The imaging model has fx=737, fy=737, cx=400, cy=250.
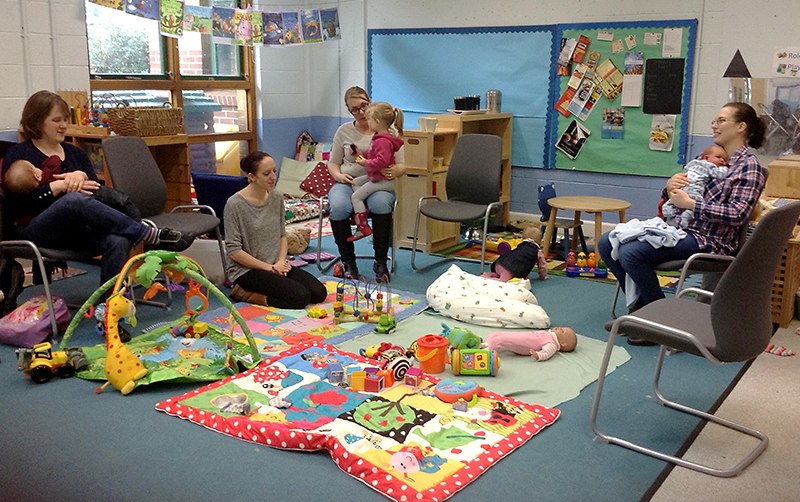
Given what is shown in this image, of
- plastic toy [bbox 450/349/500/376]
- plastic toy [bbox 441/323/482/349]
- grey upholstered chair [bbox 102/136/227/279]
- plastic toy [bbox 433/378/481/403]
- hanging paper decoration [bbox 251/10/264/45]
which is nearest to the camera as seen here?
plastic toy [bbox 433/378/481/403]

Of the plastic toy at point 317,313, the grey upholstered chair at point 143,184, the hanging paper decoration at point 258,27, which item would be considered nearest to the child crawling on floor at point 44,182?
the grey upholstered chair at point 143,184

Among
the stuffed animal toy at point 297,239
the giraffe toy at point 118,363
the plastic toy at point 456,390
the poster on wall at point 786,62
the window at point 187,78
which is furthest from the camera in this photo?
the window at point 187,78

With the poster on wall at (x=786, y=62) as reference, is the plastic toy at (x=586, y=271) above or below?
below

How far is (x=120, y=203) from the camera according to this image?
12.8 ft

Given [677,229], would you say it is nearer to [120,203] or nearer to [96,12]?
[120,203]

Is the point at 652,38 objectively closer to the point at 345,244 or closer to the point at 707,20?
the point at 707,20

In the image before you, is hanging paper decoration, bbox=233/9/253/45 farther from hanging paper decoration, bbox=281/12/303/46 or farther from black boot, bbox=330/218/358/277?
black boot, bbox=330/218/358/277

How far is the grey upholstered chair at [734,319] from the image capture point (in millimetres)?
2266

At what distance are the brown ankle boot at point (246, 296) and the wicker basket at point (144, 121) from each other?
138cm

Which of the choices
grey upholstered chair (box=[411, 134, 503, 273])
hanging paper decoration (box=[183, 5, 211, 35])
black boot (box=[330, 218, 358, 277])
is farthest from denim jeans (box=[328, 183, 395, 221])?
hanging paper decoration (box=[183, 5, 211, 35])

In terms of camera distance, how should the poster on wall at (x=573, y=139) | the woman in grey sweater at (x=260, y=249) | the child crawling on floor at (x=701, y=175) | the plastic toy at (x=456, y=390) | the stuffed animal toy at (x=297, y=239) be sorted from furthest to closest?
the poster on wall at (x=573, y=139) → the stuffed animal toy at (x=297, y=239) → the woman in grey sweater at (x=260, y=249) → the child crawling on floor at (x=701, y=175) → the plastic toy at (x=456, y=390)

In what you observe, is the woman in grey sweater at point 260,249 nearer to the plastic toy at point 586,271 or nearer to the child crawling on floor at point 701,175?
the plastic toy at point 586,271

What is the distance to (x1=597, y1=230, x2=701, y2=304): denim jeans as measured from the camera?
3506 mm

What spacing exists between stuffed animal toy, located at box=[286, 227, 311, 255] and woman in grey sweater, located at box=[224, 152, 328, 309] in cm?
96
